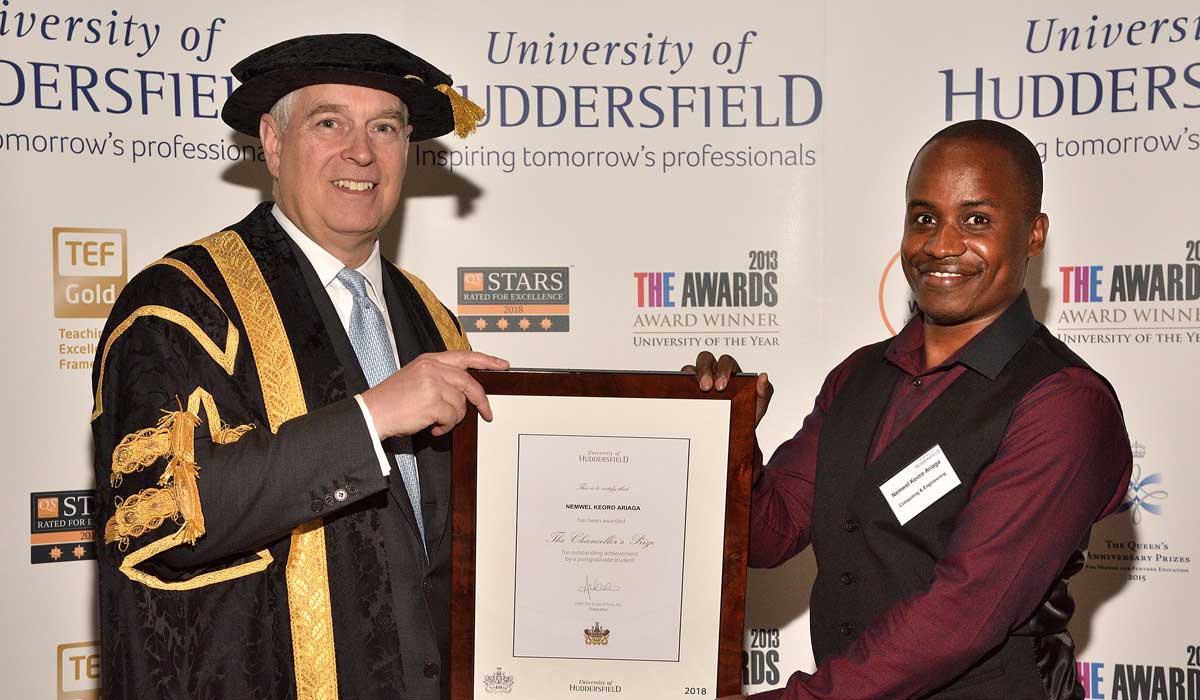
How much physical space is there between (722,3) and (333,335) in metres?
2.68

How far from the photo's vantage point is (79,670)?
13.0 ft

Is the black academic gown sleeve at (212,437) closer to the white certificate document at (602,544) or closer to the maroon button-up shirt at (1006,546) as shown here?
the white certificate document at (602,544)

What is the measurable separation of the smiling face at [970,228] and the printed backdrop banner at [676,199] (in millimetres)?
2099

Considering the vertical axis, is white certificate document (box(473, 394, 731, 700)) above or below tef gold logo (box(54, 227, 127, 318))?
below

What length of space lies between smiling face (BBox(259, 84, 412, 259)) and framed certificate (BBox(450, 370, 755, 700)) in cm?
62

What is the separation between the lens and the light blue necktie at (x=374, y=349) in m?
2.41

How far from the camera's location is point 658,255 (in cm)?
431

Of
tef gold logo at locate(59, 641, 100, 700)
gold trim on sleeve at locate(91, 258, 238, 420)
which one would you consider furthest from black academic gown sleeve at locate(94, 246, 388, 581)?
tef gold logo at locate(59, 641, 100, 700)

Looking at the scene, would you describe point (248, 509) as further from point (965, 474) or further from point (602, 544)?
point (965, 474)

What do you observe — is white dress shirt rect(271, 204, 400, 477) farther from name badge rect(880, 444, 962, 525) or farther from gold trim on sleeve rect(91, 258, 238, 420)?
name badge rect(880, 444, 962, 525)

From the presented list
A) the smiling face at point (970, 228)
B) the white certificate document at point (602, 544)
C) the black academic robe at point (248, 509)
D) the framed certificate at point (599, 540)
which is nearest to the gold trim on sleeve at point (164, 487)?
the black academic robe at point (248, 509)

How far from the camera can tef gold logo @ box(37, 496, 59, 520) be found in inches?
154

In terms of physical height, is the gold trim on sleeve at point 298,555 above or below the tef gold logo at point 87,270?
below

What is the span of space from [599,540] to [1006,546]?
0.85 m
